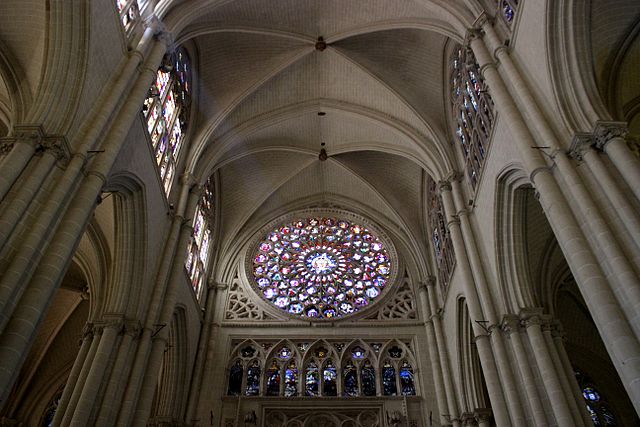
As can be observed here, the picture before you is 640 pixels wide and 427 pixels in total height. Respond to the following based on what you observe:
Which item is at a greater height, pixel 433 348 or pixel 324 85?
pixel 324 85

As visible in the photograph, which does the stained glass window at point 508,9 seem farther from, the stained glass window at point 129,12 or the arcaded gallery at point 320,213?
the stained glass window at point 129,12

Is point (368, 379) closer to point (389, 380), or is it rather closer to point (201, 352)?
point (389, 380)

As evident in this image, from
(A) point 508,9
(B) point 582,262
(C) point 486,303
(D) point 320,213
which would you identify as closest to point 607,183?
(B) point 582,262

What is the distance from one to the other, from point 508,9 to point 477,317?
637cm

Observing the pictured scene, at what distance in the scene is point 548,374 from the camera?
9.12 meters

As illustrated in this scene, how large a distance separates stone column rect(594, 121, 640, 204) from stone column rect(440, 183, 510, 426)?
4812 mm

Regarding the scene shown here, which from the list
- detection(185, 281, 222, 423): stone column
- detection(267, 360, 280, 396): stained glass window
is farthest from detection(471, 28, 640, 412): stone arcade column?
detection(185, 281, 222, 423): stone column

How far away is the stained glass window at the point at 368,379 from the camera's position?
1575 cm

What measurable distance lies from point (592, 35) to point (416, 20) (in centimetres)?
532

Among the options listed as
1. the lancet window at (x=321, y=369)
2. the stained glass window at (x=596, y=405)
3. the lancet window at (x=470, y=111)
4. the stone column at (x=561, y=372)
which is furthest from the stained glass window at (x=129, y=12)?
the stained glass window at (x=596, y=405)

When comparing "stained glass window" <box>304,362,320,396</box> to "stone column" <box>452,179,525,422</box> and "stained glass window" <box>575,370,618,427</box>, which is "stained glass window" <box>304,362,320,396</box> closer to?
"stone column" <box>452,179,525,422</box>

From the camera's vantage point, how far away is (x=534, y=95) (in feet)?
30.9

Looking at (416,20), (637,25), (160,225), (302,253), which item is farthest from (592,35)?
(302,253)

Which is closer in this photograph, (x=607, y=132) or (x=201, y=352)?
(x=607, y=132)
